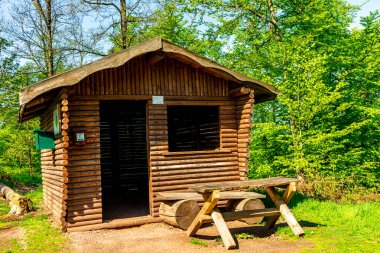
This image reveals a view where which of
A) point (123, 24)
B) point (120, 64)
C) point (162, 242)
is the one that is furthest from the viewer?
point (123, 24)

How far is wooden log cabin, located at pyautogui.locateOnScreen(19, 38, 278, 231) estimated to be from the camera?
830 cm

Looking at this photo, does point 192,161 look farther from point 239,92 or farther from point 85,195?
point 85,195

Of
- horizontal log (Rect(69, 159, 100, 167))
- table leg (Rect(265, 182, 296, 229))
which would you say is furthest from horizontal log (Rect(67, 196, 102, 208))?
table leg (Rect(265, 182, 296, 229))

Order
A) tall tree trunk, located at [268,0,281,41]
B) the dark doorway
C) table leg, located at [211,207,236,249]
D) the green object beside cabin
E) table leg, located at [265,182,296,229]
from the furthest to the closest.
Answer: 1. tall tree trunk, located at [268,0,281,41]
2. the dark doorway
3. the green object beside cabin
4. table leg, located at [265,182,296,229]
5. table leg, located at [211,207,236,249]

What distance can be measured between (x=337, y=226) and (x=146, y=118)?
5.37 metres

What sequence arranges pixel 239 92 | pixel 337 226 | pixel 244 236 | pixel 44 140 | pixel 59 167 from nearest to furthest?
1. pixel 244 236
2. pixel 337 226
3. pixel 59 167
4. pixel 44 140
5. pixel 239 92

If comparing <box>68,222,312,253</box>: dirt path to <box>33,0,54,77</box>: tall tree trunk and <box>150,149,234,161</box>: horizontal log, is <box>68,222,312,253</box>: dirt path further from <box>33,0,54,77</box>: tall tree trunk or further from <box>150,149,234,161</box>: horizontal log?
<box>33,0,54,77</box>: tall tree trunk

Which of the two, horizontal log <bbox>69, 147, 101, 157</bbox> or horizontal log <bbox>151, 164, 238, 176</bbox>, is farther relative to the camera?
horizontal log <bbox>151, 164, 238, 176</bbox>

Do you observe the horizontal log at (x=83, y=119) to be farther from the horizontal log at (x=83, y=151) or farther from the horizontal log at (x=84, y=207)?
the horizontal log at (x=84, y=207)

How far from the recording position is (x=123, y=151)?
50.2 feet

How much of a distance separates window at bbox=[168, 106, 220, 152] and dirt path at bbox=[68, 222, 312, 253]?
4401 mm

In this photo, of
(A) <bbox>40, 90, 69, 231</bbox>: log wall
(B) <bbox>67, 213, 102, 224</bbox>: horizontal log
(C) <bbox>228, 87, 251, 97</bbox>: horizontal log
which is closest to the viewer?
(A) <bbox>40, 90, 69, 231</bbox>: log wall

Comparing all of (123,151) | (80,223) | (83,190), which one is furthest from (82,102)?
(123,151)

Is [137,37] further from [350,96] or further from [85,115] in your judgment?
[85,115]
